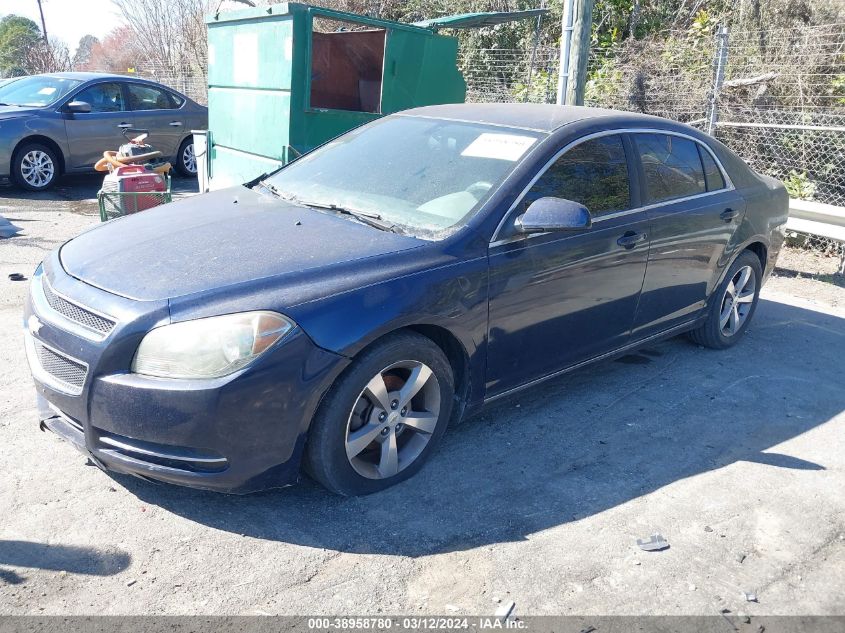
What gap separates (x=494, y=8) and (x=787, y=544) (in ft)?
48.3

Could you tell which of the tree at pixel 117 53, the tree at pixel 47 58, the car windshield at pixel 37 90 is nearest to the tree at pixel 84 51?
the tree at pixel 117 53

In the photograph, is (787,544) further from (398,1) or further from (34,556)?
(398,1)

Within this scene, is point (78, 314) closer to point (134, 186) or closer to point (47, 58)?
point (134, 186)

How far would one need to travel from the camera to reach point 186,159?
12234 mm

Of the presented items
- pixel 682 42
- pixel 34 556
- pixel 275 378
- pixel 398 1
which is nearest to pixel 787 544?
pixel 275 378

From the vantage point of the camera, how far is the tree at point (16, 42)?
99.1ft

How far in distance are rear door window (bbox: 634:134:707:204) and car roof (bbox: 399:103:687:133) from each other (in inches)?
5.2

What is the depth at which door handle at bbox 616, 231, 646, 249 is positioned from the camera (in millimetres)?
4328

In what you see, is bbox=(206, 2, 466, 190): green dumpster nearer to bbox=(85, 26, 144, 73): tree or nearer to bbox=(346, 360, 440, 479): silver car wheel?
bbox=(346, 360, 440, 479): silver car wheel

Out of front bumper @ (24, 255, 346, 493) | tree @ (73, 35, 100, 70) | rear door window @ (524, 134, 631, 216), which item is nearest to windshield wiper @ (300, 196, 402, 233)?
rear door window @ (524, 134, 631, 216)

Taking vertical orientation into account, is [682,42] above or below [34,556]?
above

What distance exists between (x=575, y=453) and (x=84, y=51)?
5173cm

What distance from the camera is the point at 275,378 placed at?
295cm

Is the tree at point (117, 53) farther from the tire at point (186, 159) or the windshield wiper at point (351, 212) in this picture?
the windshield wiper at point (351, 212)
